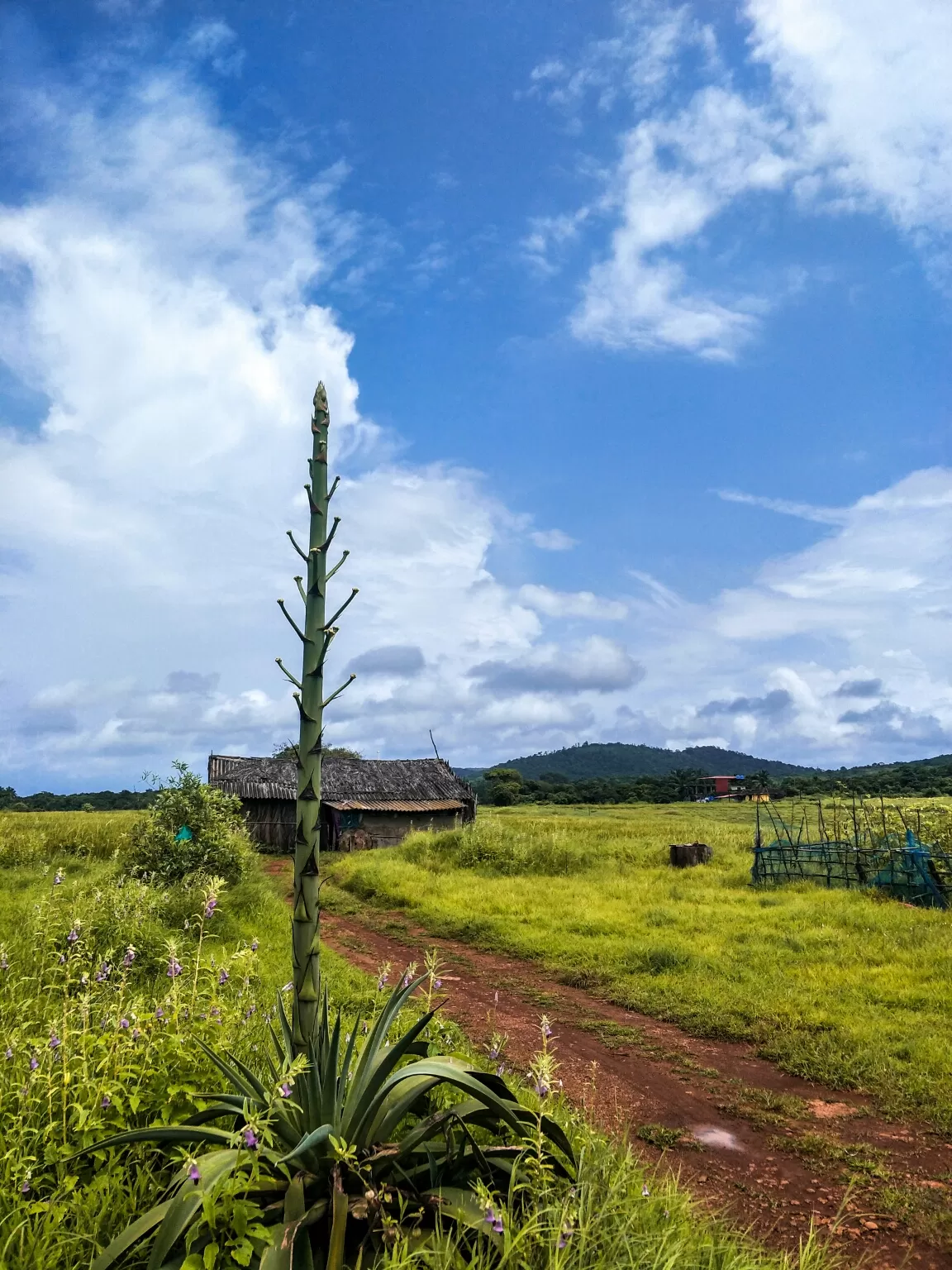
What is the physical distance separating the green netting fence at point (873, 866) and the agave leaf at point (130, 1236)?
16.6m

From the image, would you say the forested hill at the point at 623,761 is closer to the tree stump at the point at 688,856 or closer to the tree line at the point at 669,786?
the tree line at the point at 669,786

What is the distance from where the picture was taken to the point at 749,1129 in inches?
285

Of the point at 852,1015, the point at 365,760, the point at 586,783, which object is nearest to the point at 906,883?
the point at 852,1015

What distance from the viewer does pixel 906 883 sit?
17203 mm

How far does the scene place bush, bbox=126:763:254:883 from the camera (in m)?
18.3

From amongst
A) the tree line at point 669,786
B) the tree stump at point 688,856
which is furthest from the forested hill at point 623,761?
the tree stump at point 688,856

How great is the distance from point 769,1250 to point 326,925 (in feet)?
42.4

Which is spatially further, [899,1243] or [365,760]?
[365,760]

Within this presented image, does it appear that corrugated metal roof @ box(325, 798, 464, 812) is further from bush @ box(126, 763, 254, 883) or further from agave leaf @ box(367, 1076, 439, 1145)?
agave leaf @ box(367, 1076, 439, 1145)

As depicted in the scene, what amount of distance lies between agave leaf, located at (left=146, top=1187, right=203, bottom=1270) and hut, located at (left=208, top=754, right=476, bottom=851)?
1281 inches

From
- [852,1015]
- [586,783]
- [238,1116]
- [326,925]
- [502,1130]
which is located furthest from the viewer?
[586,783]

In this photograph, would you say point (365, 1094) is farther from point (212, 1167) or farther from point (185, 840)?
point (185, 840)

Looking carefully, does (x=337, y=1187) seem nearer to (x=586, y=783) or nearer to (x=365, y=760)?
(x=365, y=760)

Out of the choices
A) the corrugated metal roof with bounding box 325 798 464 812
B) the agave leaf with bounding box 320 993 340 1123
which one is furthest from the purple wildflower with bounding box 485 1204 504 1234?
the corrugated metal roof with bounding box 325 798 464 812
